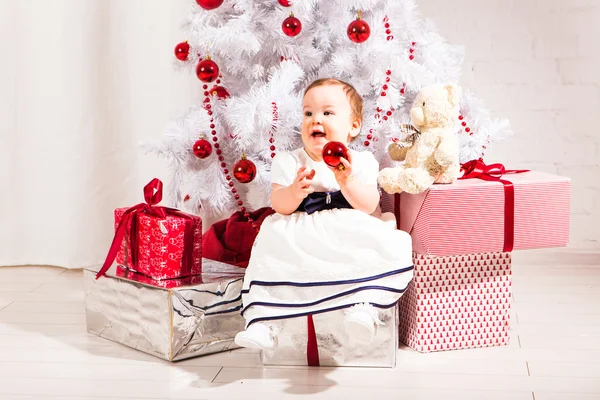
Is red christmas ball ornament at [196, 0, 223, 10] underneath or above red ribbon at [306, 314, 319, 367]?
above

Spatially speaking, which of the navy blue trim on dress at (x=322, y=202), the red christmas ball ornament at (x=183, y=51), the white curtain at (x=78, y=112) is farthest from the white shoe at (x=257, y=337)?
the white curtain at (x=78, y=112)

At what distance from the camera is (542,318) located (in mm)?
2133

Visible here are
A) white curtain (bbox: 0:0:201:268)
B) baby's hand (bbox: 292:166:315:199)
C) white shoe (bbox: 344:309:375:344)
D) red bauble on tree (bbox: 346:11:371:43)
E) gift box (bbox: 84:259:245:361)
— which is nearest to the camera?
white shoe (bbox: 344:309:375:344)

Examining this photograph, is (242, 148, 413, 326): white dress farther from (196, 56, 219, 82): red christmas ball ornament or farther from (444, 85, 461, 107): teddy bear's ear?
(196, 56, 219, 82): red christmas ball ornament

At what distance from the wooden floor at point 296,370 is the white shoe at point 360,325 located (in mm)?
116

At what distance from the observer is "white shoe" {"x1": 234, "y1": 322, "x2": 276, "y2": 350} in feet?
5.30

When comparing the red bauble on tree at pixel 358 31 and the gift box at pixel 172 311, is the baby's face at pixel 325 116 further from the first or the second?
the gift box at pixel 172 311

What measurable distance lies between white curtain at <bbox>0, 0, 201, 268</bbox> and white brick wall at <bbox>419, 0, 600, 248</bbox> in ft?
3.22

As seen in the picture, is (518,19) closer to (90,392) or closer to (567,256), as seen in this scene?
(567,256)

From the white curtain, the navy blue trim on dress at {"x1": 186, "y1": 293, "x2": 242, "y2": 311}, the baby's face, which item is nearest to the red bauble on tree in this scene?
the baby's face

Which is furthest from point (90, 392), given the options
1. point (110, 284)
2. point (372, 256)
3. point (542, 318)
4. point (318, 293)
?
point (542, 318)

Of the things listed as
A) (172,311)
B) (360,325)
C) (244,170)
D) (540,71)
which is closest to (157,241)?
(172,311)

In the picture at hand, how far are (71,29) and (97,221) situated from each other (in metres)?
0.67

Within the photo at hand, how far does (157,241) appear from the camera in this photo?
6.12 ft
